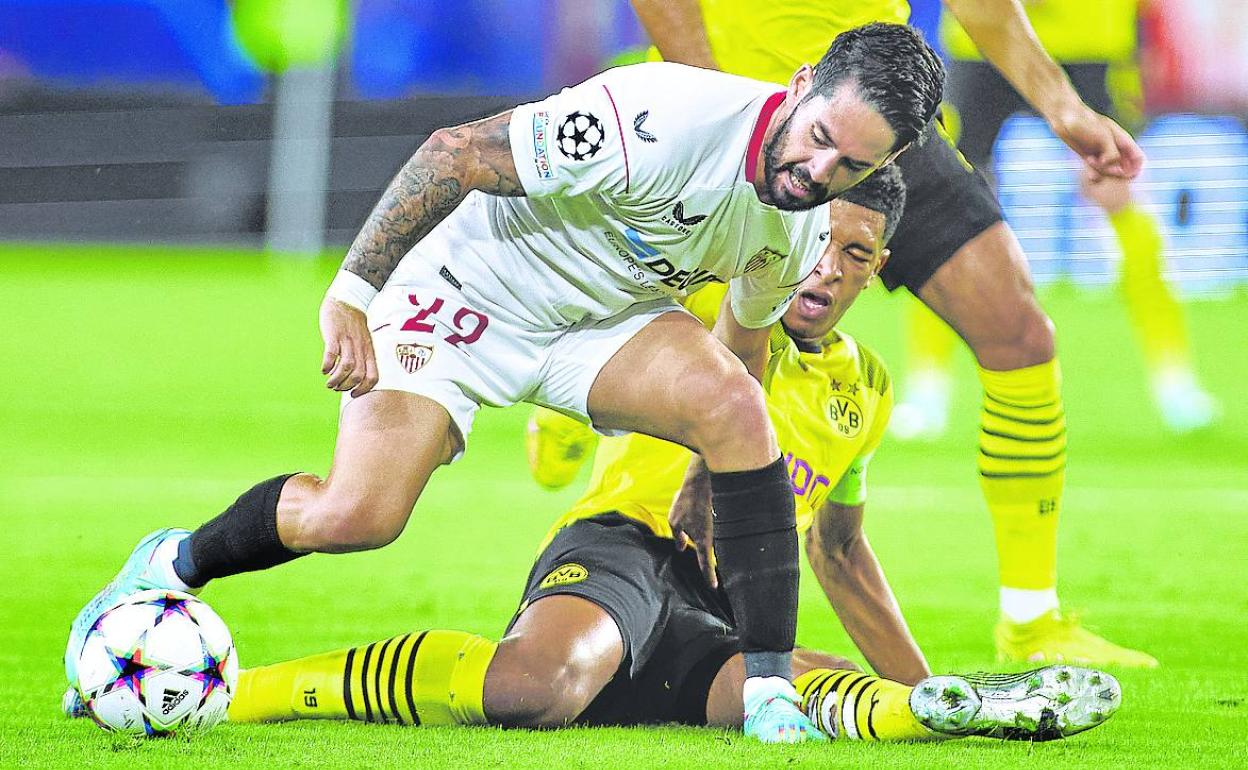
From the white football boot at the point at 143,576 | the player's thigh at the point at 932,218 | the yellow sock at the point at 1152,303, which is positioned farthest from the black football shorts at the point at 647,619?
the yellow sock at the point at 1152,303

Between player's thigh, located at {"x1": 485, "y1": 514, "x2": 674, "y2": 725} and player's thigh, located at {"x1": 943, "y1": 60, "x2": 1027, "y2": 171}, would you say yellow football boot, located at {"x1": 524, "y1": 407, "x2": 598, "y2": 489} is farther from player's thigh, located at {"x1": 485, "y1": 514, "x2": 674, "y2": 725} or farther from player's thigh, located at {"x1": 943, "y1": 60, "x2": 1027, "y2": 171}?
player's thigh, located at {"x1": 943, "y1": 60, "x2": 1027, "y2": 171}

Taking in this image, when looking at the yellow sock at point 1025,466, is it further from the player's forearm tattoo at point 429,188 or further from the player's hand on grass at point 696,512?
the player's forearm tattoo at point 429,188

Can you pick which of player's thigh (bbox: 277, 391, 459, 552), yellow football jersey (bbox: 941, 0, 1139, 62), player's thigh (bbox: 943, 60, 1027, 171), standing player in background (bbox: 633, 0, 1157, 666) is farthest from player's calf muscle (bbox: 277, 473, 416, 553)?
yellow football jersey (bbox: 941, 0, 1139, 62)

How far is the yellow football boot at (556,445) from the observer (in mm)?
4285

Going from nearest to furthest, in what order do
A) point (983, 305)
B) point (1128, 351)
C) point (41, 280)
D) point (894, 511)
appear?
1. point (983, 305)
2. point (894, 511)
3. point (1128, 351)
4. point (41, 280)

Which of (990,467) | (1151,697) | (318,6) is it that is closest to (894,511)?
(990,467)

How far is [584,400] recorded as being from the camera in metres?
3.37

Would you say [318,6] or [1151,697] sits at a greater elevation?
[318,6]

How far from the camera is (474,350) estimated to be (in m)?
3.36

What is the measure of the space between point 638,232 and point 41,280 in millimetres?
10454

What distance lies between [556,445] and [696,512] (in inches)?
40.4

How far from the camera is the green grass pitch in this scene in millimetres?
2961

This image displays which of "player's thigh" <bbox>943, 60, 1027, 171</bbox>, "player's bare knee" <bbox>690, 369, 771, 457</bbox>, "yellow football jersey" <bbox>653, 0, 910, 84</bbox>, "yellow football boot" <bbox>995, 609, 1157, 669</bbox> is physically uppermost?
"player's thigh" <bbox>943, 60, 1027, 171</bbox>

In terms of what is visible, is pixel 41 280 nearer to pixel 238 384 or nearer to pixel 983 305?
pixel 238 384
